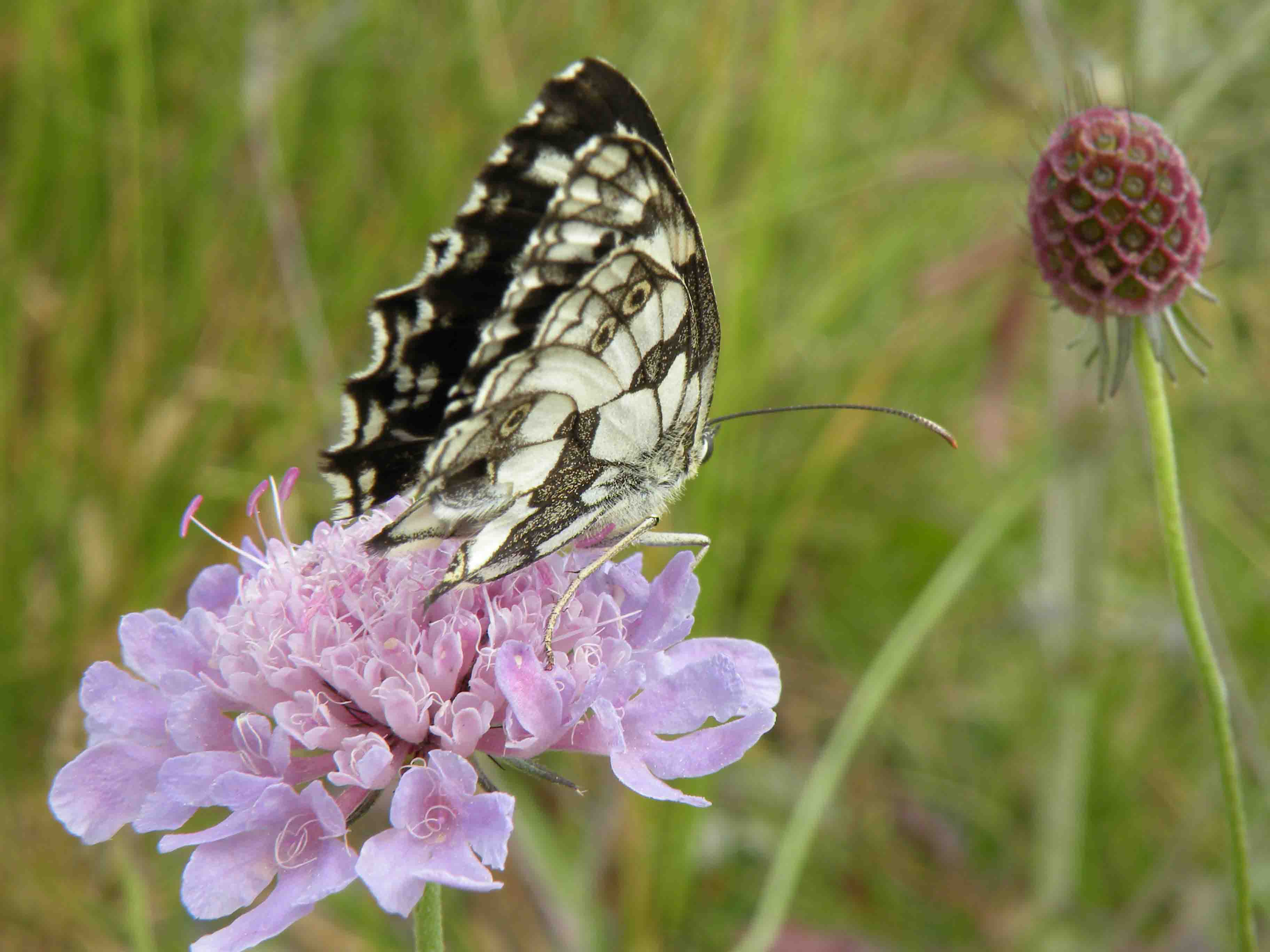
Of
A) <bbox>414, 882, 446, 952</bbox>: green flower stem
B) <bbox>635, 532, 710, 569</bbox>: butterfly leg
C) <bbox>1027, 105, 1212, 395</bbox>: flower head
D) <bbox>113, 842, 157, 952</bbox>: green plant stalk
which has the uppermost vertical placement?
<bbox>1027, 105, 1212, 395</bbox>: flower head

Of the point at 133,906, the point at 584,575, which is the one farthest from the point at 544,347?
the point at 133,906

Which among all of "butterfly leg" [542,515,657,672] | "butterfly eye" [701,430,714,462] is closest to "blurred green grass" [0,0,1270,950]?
"butterfly eye" [701,430,714,462]

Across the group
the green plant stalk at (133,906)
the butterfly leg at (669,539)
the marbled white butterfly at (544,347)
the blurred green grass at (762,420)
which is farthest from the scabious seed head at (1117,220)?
the green plant stalk at (133,906)

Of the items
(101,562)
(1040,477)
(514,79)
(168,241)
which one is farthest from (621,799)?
(514,79)

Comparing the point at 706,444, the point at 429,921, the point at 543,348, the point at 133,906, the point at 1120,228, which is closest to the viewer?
the point at 429,921

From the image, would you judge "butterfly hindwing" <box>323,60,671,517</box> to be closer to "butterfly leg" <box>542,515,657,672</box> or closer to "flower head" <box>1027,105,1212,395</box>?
"butterfly leg" <box>542,515,657,672</box>

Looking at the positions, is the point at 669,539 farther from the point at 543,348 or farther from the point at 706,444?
the point at 543,348
